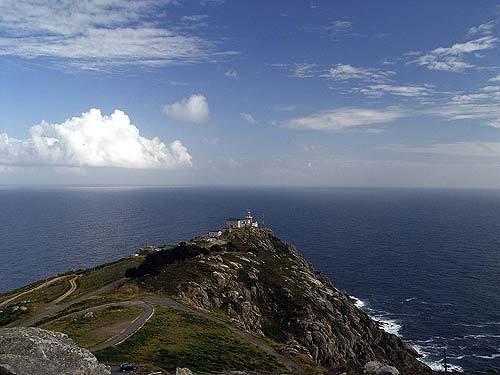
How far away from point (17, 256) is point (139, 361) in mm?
167336

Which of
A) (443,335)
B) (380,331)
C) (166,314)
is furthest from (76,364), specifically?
(443,335)

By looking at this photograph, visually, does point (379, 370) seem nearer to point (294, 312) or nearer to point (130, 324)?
point (130, 324)

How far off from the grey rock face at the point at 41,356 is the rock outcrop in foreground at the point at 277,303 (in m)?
46.9

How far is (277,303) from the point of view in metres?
85.4

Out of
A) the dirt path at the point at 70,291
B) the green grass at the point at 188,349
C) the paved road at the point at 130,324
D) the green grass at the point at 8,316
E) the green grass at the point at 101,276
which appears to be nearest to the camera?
the green grass at the point at 188,349

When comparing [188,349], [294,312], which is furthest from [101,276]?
[188,349]

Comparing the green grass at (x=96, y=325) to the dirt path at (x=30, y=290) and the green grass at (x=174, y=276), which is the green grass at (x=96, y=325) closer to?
the green grass at (x=174, y=276)

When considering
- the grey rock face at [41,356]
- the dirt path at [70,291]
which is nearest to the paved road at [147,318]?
the dirt path at [70,291]

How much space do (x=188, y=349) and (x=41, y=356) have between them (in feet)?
95.8

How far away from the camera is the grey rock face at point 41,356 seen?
55.8 ft

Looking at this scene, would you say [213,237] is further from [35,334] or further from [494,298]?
[35,334]

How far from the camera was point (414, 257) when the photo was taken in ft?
572

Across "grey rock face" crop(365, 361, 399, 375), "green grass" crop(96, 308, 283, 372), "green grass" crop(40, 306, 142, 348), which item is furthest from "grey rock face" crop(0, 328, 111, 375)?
"grey rock face" crop(365, 361, 399, 375)

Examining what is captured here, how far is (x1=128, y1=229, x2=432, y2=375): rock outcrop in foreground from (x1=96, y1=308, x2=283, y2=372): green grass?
11077 millimetres
